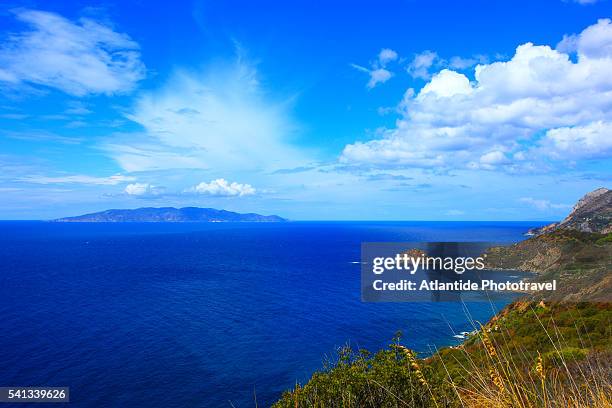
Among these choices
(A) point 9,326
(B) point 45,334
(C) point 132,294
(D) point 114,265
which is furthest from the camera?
(D) point 114,265

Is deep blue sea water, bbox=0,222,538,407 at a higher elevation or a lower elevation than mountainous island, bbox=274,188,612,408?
lower

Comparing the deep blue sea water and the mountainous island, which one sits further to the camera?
the deep blue sea water

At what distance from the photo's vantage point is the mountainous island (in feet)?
11.3

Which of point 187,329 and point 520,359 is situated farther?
point 187,329

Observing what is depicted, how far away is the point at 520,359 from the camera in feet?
18.0

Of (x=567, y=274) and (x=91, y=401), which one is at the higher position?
(x=567, y=274)

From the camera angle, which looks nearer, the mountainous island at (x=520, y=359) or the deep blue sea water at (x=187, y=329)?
the mountainous island at (x=520, y=359)

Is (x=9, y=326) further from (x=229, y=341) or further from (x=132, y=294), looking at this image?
(x=229, y=341)

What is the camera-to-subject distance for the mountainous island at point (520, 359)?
3.45m

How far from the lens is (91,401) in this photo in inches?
1309

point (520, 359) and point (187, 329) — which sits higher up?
point (520, 359)

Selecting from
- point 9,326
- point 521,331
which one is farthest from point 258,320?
point 521,331

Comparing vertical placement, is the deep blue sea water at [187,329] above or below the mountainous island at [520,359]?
below

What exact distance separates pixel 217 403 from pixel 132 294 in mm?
46656
